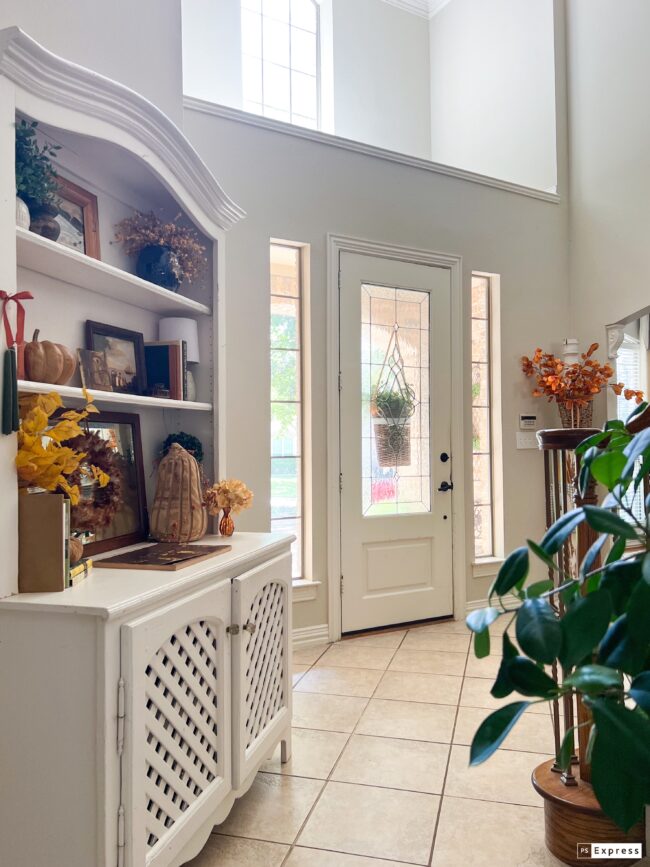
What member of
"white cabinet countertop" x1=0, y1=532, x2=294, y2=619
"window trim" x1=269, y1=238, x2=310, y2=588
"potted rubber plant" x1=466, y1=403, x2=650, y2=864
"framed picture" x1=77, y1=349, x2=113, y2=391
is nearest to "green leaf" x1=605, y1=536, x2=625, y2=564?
"potted rubber plant" x1=466, y1=403, x2=650, y2=864

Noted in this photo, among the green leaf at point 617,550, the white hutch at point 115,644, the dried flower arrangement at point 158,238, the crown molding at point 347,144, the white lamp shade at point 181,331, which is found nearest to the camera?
the green leaf at point 617,550

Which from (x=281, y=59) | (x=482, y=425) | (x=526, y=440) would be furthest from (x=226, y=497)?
(x=281, y=59)

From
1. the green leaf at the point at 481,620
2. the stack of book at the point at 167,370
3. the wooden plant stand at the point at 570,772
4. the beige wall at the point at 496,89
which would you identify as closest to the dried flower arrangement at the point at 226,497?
the stack of book at the point at 167,370

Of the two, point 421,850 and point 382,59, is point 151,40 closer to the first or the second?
point 421,850

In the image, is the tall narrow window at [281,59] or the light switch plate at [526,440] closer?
the light switch plate at [526,440]

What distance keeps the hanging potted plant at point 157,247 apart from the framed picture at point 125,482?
1.68 feet

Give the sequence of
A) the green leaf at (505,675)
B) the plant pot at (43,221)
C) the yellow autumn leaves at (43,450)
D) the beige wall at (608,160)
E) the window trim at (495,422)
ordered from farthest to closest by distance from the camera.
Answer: the window trim at (495,422) < the beige wall at (608,160) < the plant pot at (43,221) < the yellow autumn leaves at (43,450) < the green leaf at (505,675)

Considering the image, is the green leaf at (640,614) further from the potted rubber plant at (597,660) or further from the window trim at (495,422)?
the window trim at (495,422)

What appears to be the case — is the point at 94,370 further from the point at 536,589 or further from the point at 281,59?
the point at 281,59

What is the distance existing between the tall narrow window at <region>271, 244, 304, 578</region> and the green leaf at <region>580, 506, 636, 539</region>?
3.16m

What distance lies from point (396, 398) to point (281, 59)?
3.16m

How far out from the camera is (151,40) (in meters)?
2.55

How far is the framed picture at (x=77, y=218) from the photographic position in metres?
2.02

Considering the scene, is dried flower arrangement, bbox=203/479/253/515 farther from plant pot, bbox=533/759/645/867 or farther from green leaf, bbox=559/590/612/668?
green leaf, bbox=559/590/612/668
